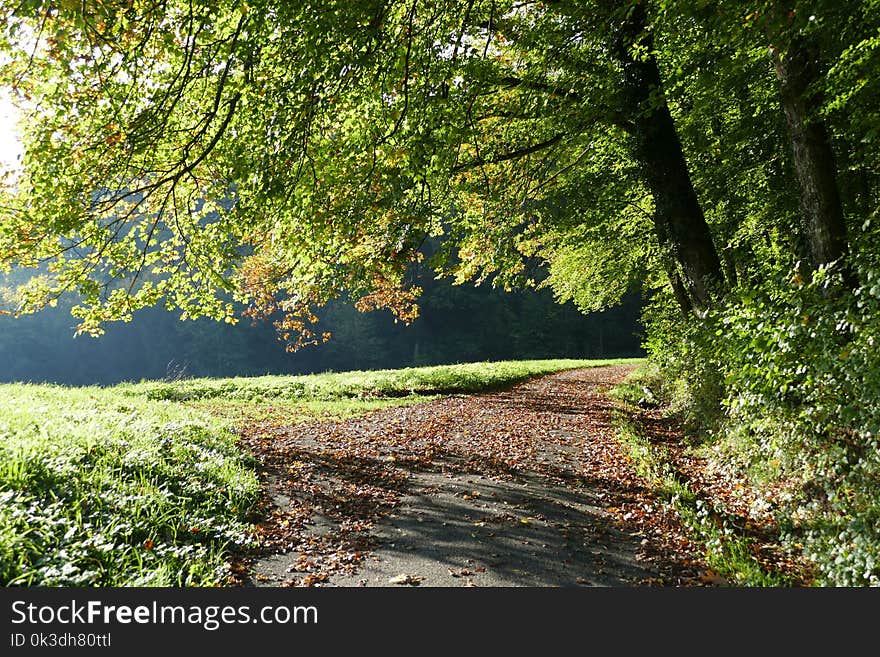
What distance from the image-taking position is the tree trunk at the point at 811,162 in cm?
635

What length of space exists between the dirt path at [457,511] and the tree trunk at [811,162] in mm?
3712

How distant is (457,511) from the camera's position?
5.91 meters

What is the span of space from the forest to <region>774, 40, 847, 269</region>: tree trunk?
3 cm

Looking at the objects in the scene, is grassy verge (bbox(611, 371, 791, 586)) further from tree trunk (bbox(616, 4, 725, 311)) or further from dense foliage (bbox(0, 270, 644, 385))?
dense foliage (bbox(0, 270, 644, 385))

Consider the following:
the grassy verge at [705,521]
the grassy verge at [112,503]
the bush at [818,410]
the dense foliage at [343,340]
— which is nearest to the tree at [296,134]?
the grassy verge at [112,503]

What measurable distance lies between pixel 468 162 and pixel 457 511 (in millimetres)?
5934

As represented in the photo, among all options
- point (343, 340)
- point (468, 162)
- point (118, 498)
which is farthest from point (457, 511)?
point (343, 340)

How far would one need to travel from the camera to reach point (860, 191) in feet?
31.6

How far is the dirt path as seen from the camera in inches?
175

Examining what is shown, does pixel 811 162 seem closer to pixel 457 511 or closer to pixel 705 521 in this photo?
pixel 705 521

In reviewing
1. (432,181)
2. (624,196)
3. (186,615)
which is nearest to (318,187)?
(432,181)

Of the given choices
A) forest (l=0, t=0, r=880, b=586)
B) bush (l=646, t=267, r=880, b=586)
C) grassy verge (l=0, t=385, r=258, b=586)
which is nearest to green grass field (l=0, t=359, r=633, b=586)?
grassy verge (l=0, t=385, r=258, b=586)

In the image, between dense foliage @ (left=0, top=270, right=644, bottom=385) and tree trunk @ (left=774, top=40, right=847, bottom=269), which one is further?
dense foliage @ (left=0, top=270, right=644, bottom=385)

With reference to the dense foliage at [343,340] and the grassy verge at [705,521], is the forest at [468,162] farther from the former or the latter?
the dense foliage at [343,340]
